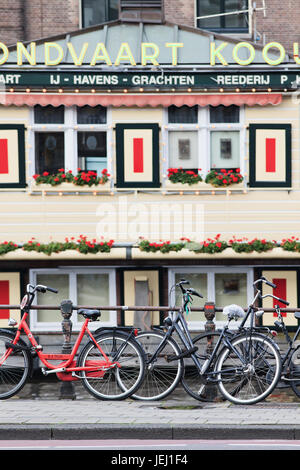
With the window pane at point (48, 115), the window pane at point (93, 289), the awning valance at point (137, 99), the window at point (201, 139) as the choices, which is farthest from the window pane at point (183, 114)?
the window pane at point (93, 289)

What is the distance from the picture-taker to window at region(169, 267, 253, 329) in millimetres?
15836

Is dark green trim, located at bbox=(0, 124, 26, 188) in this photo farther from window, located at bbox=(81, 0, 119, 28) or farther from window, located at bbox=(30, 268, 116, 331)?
window, located at bbox=(81, 0, 119, 28)

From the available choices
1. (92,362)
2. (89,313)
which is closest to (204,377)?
(92,362)

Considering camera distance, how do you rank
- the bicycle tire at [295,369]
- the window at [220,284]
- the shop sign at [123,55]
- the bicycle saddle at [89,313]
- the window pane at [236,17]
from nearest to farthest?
1. the bicycle tire at [295,369]
2. the bicycle saddle at [89,313]
3. the shop sign at [123,55]
4. the window at [220,284]
5. the window pane at [236,17]

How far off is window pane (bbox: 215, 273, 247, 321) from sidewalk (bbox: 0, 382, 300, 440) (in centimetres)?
662

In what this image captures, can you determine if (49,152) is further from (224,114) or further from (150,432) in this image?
(150,432)

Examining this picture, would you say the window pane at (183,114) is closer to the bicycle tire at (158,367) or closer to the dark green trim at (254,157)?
the dark green trim at (254,157)

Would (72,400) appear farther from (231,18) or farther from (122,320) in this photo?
(231,18)

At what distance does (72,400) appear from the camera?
31.1ft

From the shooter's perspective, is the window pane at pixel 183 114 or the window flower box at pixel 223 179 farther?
the window pane at pixel 183 114

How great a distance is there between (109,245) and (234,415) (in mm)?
7352

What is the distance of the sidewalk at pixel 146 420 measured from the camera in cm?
756

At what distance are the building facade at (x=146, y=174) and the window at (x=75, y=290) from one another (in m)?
0.02

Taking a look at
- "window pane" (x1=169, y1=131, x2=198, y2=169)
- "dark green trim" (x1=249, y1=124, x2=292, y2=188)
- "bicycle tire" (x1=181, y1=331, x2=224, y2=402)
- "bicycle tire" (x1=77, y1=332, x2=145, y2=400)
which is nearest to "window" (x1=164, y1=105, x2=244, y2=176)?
"window pane" (x1=169, y1=131, x2=198, y2=169)
